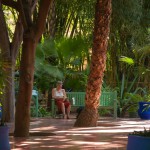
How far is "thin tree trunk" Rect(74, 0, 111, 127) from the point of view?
45.8ft

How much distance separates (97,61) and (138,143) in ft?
26.0

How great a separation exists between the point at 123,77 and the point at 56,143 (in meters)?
12.8

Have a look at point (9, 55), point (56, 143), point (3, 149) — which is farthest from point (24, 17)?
point (9, 55)

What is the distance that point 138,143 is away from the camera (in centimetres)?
635

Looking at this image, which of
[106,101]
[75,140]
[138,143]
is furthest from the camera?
[106,101]

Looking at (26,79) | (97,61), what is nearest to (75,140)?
(26,79)

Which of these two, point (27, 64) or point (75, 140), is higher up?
point (27, 64)

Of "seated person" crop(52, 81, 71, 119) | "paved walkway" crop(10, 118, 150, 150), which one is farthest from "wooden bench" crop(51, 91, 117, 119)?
"paved walkway" crop(10, 118, 150, 150)

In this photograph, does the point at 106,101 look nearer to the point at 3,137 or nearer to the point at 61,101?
the point at 61,101

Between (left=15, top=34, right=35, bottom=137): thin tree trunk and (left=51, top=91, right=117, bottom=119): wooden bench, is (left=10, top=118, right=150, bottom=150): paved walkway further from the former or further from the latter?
(left=51, top=91, right=117, bottom=119): wooden bench

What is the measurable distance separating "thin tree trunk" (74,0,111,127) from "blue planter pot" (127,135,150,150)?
7759 mm

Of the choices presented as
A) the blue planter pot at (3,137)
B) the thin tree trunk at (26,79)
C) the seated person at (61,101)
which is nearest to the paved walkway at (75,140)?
the thin tree trunk at (26,79)

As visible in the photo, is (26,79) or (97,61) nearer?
(26,79)

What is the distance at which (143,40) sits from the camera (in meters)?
21.8
